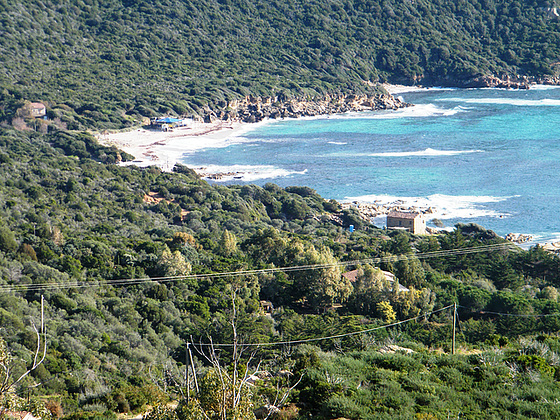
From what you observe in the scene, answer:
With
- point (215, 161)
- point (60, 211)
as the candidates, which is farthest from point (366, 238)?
point (215, 161)

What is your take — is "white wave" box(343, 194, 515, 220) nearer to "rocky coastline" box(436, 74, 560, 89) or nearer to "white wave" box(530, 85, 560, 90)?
"white wave" box(530, 85, 560, 90)

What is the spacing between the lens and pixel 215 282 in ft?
83.3

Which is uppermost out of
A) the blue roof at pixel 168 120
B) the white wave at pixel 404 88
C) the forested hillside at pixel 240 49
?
the forested hillside at pixel 240 49

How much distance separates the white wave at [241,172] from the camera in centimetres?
5888

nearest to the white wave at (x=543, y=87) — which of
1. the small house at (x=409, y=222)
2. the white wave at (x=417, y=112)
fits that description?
the white wave at (x=417, y=112)

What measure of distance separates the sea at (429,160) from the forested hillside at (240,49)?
51.1 ft

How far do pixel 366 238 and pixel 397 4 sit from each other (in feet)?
393

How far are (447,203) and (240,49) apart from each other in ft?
253

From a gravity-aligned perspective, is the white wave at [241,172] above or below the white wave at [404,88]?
below

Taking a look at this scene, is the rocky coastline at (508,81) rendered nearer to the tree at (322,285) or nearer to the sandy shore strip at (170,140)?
the sandy shore strip at (170,140)

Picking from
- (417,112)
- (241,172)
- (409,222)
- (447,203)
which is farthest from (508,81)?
(409,222)

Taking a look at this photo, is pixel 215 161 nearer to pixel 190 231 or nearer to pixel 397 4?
pixel 190 231

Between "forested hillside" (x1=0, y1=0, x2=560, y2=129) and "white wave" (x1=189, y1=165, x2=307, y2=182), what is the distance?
20958 millimetres

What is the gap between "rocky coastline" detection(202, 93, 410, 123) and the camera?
307ft
